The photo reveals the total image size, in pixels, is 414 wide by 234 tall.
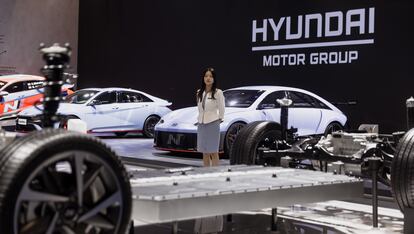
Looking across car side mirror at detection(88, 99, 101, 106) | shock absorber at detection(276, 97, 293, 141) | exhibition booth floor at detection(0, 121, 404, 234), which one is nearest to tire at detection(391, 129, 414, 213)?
exhibition booth floor at detection(0, 121, 404, 234)

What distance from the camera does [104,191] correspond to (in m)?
2.79

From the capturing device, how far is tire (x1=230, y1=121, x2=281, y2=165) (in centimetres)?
597

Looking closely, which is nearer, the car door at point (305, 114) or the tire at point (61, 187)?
the tire at point (61, 187)

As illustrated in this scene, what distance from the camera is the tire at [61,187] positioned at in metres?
2.42

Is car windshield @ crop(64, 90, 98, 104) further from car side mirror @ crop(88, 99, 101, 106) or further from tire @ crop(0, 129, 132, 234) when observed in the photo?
tire @ crop(0, 129, 132, 234)

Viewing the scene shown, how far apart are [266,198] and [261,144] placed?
251 centimetres

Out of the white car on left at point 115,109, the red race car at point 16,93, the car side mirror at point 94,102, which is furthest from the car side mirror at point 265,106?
the red race car at point 16,93

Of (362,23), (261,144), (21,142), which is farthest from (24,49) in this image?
(21,142)

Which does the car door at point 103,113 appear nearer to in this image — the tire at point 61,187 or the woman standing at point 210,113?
the woman standing at point 210,113

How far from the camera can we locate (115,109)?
47.0 feet

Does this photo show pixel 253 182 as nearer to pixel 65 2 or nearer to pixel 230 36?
pixel 230 36

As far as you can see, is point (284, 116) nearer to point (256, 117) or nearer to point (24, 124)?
point (256, 117)

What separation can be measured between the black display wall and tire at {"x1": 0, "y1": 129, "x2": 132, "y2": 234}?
25.9 feet

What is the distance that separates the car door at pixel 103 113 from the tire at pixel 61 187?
11277mm
